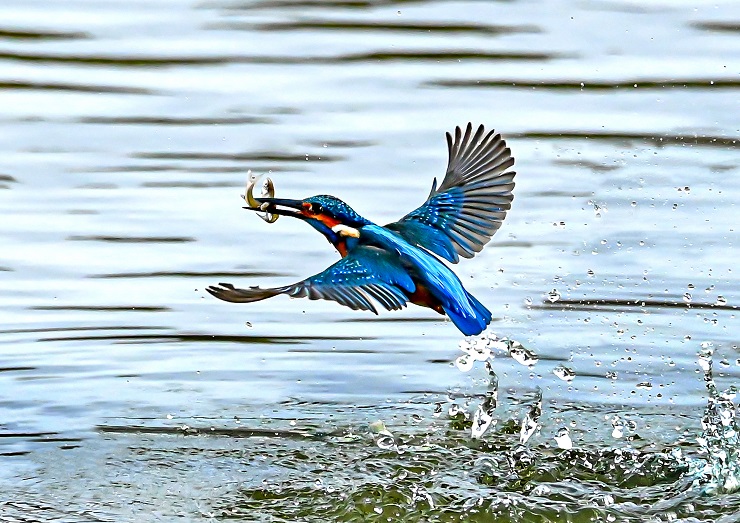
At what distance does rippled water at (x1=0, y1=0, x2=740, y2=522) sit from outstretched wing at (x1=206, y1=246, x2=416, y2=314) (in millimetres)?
717

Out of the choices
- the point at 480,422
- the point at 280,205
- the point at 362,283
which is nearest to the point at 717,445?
the point at 480,422

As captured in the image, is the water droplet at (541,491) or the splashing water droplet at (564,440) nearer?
the water droplet at (541,491)

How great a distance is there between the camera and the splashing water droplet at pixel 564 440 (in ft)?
17.0

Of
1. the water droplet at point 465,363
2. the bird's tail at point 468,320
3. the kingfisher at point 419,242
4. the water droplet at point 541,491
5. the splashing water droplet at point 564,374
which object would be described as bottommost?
the water droplet at point 541,491

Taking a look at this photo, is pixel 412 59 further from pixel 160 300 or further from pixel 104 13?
pixel 160 300

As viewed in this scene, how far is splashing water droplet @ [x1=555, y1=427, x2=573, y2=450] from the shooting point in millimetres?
5191

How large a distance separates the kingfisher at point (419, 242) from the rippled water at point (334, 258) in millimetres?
690

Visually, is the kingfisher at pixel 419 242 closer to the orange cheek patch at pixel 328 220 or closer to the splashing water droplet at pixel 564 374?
the orange cheek patch at pixel 328 220

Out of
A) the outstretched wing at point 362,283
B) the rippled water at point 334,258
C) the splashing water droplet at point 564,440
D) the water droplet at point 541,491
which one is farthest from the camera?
the splashing water droplet at point 564,440

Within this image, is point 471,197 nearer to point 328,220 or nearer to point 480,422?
point 328,220

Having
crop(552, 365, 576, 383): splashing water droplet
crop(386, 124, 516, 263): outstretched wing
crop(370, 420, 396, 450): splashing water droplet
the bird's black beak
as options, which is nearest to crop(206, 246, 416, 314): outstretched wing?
the bird's black beak

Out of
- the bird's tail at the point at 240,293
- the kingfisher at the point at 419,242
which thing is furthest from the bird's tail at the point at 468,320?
the bird's tail at the point at 240,293

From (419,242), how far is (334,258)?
2.44 m

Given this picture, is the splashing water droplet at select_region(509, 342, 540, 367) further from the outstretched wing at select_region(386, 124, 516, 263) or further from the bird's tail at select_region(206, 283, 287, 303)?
the bird's tail at select_region(206, 283, 287, 303)
